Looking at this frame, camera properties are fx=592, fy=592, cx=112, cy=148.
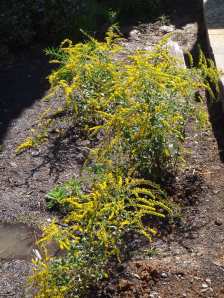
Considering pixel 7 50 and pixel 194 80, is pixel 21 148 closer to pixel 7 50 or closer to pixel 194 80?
pixel 194 80

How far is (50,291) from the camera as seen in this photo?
327cm

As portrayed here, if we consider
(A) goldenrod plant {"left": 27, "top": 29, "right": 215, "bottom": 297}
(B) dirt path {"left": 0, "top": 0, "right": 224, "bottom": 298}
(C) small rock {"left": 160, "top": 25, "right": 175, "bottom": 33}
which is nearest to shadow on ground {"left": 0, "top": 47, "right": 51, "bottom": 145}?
(B) dirt path {"left": 0, "top": 0, "right": 224, "bottom": 298}

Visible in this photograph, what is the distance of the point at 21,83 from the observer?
20.4ft

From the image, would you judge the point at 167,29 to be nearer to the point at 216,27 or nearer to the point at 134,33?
the point at 134,33

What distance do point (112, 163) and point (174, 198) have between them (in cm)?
53

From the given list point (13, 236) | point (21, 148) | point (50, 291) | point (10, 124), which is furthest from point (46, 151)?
point (50, 291)

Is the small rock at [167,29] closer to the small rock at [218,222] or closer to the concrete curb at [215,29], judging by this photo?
the concrete curb at [215,29]

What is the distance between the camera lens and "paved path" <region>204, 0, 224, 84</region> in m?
6.27

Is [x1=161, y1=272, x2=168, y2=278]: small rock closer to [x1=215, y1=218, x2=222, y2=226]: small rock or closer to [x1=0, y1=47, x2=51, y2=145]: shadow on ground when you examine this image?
[x1=215, y1=218, x2=222, y2=226]: small rock

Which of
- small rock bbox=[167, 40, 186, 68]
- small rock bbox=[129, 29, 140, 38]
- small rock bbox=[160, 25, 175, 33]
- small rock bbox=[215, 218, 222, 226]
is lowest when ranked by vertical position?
small rock bbox=[129, 29, 140, 38]

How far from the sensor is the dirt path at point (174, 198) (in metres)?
3.65

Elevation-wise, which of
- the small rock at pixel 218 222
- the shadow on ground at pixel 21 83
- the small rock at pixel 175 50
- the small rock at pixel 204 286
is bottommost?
the shadow on ground at pixel 21 83

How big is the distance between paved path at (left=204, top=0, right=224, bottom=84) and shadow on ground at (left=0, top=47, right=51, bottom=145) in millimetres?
1818

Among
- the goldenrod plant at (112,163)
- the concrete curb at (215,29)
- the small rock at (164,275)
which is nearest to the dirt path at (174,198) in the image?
the small rock at (164,275)
